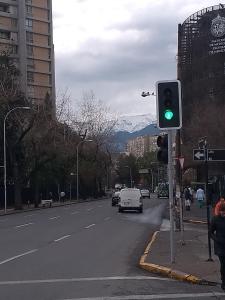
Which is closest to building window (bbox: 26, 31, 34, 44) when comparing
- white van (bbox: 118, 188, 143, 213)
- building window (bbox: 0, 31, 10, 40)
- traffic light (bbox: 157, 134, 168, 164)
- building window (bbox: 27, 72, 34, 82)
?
building window (bbox: 0, 31, 10, 40)

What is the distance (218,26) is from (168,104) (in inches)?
2696

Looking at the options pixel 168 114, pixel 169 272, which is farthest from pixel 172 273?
pixel 168 114

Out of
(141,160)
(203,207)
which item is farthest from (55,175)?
(141,160)

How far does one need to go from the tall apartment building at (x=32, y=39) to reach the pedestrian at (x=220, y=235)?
115 m

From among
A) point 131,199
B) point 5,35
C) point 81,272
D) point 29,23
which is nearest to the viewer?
point 81,272

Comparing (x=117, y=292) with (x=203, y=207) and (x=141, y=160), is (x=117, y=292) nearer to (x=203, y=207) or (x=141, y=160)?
(x=203, y=207)

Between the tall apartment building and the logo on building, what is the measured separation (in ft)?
171

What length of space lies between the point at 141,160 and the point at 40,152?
122935mm

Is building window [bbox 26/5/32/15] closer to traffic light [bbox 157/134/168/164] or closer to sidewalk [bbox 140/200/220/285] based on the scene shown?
sidewalk [bbox 140/200/220/285]

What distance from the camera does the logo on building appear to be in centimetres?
7862

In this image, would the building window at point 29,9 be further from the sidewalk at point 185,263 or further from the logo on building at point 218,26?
the sidewalk at point 185,263

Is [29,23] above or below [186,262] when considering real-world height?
above

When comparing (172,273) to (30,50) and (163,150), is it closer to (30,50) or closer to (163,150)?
(163,150)

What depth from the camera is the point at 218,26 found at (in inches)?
3145
